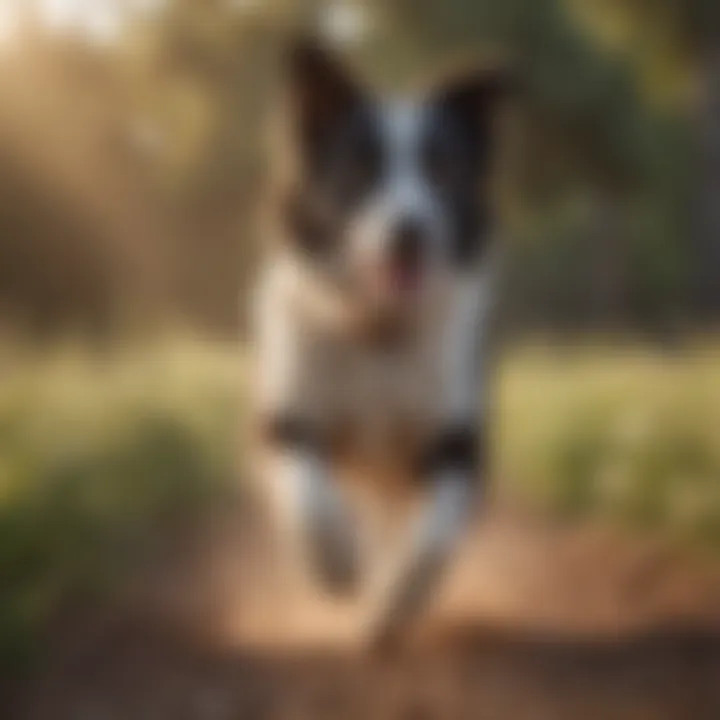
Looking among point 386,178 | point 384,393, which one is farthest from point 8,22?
point 384,393

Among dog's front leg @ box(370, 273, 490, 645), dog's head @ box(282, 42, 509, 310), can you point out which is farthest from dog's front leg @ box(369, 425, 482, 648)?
dog's head @ box(282, 42, 509, 310)

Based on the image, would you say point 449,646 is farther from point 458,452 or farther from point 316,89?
point 316,89

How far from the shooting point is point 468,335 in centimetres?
128

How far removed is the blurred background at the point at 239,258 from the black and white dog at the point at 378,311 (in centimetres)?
3

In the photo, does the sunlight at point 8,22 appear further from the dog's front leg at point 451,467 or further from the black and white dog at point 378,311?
the dog's front leg at point 451,467

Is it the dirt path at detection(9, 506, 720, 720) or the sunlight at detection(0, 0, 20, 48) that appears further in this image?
the sunlight at detection(0, 0, 20, 48)

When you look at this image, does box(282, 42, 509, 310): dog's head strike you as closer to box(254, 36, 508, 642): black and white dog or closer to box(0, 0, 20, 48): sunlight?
box(254, 36, 508, 642): black and white dog

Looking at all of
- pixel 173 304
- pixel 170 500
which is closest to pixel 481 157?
pixel 173 304

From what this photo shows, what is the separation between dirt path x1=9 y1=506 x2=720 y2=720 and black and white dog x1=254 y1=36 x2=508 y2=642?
45 millimetres

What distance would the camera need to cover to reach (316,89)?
1.27m

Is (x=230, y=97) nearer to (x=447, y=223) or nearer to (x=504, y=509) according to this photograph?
(x=447, y=223)

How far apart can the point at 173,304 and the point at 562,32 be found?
1.55 feet

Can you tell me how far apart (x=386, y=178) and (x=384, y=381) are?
21 cm

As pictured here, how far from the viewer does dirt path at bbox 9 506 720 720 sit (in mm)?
1209
